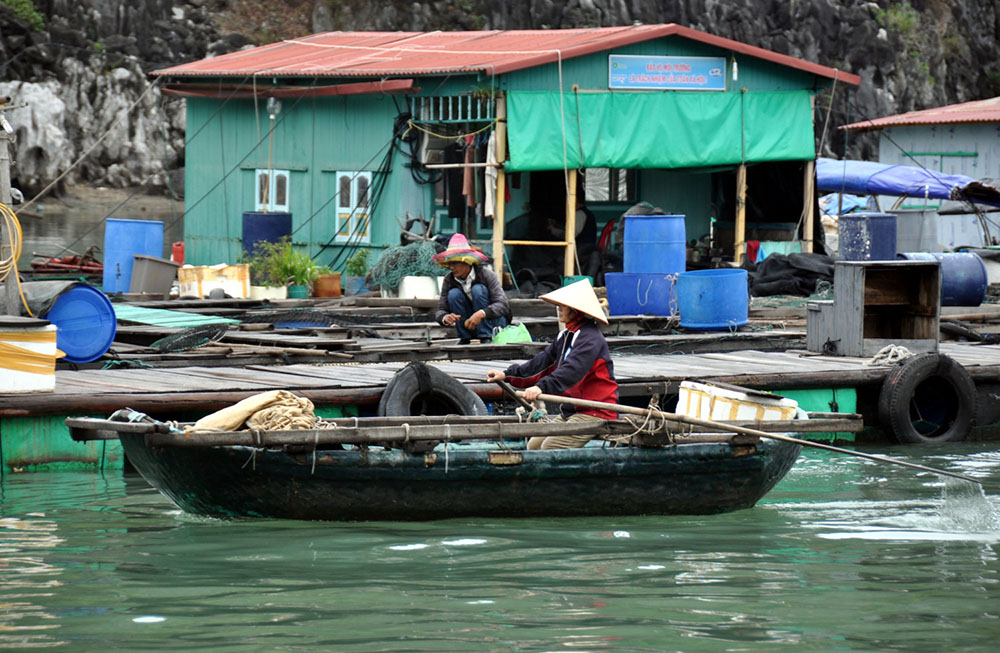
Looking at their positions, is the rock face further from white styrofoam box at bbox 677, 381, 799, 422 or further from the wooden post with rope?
white styrofoam box at bbox 677, 381, 799, 422

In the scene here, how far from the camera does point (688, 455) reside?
9.13m

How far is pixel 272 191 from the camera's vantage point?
2291 centimetres

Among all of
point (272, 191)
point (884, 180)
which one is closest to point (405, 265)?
point (272, 191)

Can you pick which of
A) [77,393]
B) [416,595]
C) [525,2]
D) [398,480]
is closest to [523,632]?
[416,595]

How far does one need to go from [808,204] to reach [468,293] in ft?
35.0

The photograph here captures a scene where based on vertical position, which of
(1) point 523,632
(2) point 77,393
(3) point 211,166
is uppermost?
(3) point 211,166

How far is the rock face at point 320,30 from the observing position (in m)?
47.2

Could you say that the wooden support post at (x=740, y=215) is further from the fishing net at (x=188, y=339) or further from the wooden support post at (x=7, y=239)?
the wooden support post at (x=7, y=239)

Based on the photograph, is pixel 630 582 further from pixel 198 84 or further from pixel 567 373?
pixel 198 84

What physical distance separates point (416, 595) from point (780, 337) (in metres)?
9.34

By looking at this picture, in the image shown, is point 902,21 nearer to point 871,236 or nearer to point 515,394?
point 871,236

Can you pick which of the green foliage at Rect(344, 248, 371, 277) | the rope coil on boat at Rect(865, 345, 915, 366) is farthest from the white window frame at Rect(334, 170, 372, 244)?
the rope coil on boat at Rect(865, 345, 915, 366)

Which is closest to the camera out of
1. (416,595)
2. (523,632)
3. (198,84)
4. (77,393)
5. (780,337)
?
(523,632)

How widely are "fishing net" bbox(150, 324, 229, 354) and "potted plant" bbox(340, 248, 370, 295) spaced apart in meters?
6.35
